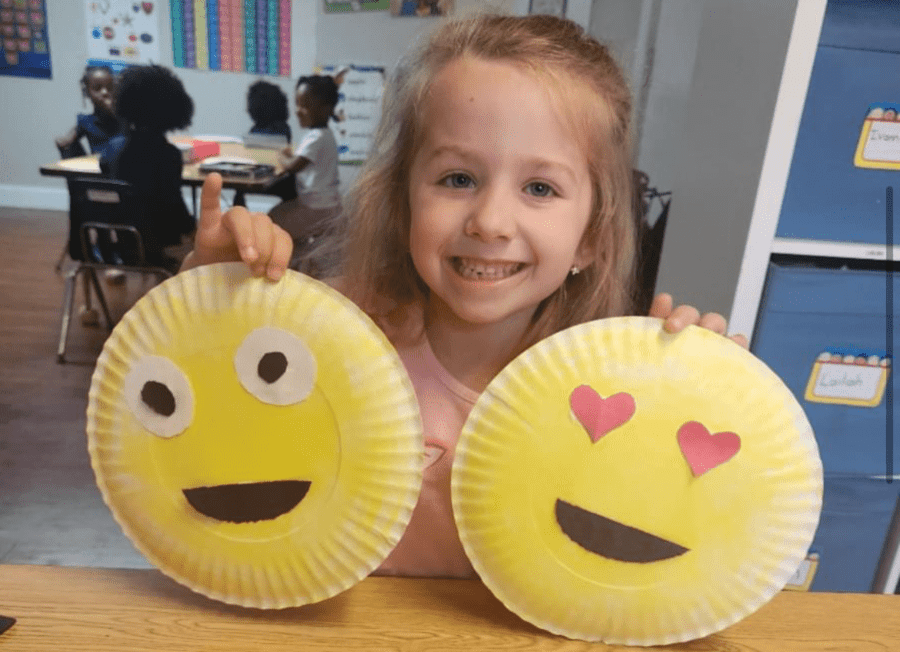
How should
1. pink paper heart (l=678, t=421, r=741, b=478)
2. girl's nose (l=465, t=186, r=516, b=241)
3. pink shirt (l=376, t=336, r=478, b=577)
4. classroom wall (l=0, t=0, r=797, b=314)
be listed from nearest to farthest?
pink paper heart (l=678, t=421, r=741, b=478)
girl's nose (l=465, t=186, r=516, b=241)
pink shirt (l=376, t=336, r=478, b=577)
classroom wall (l=0, t=0, r=797, b=314)

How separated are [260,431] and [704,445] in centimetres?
30

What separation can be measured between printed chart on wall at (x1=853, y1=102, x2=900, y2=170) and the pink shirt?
589 mm

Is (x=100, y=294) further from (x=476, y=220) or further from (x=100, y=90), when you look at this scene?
(x=476, y=220)

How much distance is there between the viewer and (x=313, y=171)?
10.2 feet

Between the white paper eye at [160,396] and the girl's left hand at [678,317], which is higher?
the girl's left hand at [678,317]

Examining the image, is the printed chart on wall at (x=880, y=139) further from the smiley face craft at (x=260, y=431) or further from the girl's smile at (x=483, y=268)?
the smiley face craft at (x=260, y=431)

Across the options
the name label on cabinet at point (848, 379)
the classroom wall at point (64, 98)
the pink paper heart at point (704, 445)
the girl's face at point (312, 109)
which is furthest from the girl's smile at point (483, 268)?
the classroom wall at point (64, 98)

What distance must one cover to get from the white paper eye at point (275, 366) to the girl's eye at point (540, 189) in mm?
261

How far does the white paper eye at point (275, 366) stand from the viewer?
470 millimetres

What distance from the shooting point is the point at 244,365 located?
472 millimetres

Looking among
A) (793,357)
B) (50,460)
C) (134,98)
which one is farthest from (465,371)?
(134,98)

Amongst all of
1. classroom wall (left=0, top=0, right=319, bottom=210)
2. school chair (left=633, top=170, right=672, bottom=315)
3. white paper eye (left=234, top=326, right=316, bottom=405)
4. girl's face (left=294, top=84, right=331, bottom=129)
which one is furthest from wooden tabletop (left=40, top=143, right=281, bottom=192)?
white paper eye (left=234, top=326, right=316, bottom=405)

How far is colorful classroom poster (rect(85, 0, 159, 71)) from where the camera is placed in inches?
167

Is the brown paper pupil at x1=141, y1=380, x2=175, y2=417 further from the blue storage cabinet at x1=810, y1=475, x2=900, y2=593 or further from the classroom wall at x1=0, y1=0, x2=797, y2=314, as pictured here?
the blue storage cabinet at x1=810, y1=475, x2=900, y2=593
